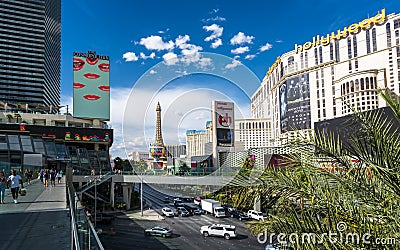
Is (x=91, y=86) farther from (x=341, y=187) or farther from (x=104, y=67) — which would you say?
(x=341, y=187)

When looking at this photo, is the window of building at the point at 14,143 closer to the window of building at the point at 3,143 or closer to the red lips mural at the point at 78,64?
the window of building at the point at 3,143

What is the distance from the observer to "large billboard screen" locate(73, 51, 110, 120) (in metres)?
53.2

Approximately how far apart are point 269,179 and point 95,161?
1979 inches

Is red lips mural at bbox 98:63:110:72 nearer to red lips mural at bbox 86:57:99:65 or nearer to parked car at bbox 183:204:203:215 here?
red lips mural at bbox 86:57:99:65

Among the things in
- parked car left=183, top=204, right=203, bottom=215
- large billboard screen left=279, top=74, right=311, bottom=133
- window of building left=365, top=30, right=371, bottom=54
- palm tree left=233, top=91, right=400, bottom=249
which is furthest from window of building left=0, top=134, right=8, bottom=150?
window of building left=365, top=30, right=371, bottom=54

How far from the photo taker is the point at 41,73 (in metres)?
106

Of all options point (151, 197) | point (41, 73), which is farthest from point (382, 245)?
point (41, 73)

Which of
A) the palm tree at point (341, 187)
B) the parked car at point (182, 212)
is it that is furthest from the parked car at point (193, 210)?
the palm tree at point (341, 187)

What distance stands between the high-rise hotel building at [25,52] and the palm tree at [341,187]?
354ft

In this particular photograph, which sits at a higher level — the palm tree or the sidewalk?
the palm tree

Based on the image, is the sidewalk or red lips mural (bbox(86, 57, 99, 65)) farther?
red lips mural (bbox(86, 57, 99, 65))

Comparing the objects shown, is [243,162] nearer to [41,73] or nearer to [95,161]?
[95,161]

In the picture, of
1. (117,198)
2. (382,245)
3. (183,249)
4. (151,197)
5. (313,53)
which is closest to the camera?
(382,245)

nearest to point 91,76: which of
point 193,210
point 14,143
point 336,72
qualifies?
point 14,143
